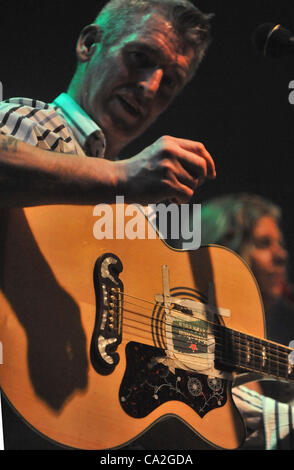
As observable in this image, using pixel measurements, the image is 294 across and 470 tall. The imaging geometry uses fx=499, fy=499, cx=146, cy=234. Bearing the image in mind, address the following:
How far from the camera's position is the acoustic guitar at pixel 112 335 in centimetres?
69

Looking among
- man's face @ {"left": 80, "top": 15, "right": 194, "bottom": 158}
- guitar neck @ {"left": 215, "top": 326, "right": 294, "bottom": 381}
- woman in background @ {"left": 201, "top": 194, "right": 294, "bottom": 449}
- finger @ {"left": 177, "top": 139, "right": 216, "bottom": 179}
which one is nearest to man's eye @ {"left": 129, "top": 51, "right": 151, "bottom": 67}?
man's face @ {"left": 80, "top": 15, "right": 194, "bottom": 158}

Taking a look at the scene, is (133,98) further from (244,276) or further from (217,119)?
(244,276)

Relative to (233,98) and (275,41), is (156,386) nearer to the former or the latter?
(275,41)

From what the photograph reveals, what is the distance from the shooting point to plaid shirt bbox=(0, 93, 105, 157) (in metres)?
0.82

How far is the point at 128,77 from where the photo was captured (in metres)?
1.10

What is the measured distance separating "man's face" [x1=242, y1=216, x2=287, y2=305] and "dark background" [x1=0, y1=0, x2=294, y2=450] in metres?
0.04

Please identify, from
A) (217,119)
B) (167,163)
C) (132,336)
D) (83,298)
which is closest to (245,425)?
(132,336)

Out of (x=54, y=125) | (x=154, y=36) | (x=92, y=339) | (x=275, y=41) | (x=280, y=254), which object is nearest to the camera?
(x=92, y=339)

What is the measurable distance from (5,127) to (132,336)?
1.31 ft

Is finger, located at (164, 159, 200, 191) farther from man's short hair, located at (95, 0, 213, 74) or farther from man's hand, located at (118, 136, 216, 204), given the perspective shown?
man's short hair, located at (95, 0, 213, 74)

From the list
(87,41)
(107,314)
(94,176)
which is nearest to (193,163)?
(94,176)

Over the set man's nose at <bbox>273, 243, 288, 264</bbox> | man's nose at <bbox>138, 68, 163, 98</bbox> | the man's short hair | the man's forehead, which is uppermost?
the man's short hair

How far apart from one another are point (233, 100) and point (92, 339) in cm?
93

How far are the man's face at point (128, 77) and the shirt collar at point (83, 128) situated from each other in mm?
48
